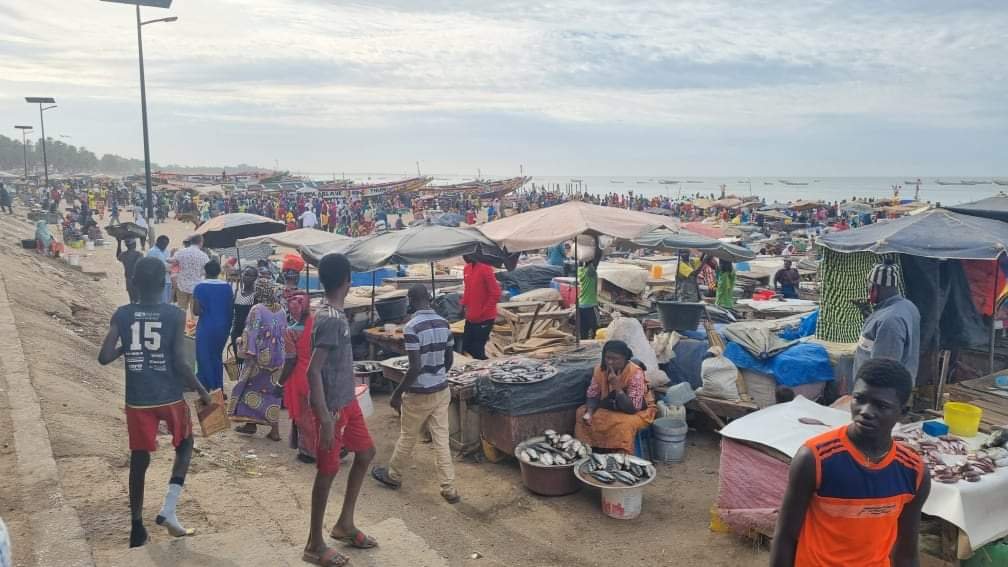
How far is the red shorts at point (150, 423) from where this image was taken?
13.0ft

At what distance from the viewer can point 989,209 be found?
320 inches

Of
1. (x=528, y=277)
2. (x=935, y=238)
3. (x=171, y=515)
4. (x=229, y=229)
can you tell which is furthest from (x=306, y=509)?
(x=528, y=277)

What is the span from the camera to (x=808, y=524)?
240cm

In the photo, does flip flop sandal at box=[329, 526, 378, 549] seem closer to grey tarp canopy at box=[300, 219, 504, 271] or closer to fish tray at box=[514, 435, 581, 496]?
fish tray at box=[514, 435, 581, 496]

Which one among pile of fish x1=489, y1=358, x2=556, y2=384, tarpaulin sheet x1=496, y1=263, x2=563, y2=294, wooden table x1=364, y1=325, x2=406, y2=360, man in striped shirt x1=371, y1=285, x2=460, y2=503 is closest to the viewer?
man in striped shirt x1=371, y1=285, x2=460, y2=503

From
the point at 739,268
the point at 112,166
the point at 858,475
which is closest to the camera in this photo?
the point at 858,475

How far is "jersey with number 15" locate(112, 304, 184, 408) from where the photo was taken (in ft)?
12.9

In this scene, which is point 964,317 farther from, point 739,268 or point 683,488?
point 739,268

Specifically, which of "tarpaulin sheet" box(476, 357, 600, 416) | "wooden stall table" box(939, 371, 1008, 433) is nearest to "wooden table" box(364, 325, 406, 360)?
"tarpaulin sheet" box(476, 357, 600, 416)

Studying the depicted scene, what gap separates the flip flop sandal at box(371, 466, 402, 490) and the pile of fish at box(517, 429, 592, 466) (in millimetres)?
1104

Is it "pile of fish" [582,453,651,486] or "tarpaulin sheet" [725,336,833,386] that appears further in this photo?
"tarpaulin sheet" [725,336,833,386]

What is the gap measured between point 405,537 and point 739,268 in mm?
13682

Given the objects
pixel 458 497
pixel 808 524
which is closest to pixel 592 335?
pixel 458 497

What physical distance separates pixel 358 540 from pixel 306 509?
1.21m
